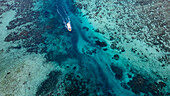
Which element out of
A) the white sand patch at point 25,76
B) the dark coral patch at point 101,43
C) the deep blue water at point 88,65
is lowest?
the white sand patch at point 25,76

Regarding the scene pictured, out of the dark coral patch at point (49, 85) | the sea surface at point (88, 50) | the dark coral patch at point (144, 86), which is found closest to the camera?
the dark coral patch at point (144, 86)

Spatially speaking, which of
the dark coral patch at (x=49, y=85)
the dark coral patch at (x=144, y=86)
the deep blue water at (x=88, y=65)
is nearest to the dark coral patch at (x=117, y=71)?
the deep blue water at (x=88, y=65)

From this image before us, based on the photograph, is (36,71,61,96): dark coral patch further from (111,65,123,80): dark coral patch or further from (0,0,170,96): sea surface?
(111,65,123,80): dark coral patch

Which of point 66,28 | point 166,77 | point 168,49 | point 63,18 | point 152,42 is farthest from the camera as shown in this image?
point 63,18

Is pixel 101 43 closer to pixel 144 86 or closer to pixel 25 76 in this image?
pixel 144 86

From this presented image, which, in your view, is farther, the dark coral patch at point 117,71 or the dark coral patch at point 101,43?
the dark coral patch at point 101,43

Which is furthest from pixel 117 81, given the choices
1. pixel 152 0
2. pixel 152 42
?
pixel 152 0

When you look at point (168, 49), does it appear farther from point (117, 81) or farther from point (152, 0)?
point (152, 0)

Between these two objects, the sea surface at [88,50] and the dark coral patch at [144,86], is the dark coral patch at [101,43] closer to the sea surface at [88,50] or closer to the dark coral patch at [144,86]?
the sea surface at [88,50]

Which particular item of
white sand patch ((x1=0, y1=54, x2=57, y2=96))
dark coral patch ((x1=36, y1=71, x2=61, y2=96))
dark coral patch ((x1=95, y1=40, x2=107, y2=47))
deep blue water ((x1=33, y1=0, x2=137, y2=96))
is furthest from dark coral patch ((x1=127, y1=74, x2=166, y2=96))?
white sand patch ((x1=0, y1=54, x2=57, y2=96))
